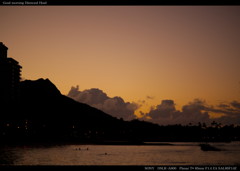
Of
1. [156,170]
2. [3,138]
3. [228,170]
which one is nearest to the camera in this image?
[156,170]

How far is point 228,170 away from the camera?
28469mm
